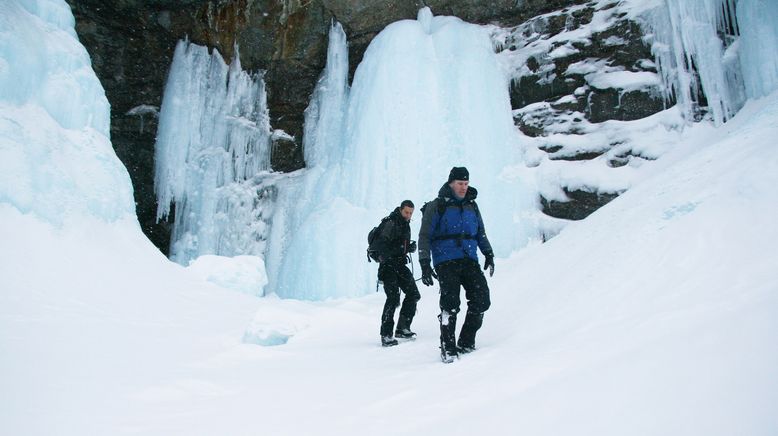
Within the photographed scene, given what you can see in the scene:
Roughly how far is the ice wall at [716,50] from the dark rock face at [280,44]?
60 cm

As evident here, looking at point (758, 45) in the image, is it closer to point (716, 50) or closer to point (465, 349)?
point (716, 50)

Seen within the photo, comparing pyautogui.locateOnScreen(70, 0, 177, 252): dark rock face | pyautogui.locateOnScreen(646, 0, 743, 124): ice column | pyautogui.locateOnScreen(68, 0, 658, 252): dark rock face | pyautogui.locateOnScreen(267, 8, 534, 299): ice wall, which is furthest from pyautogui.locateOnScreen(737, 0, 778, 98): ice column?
pyautogui.locateOnScreen(70, 0, 177, 252): dark rock face

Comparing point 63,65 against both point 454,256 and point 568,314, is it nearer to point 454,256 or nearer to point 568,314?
point 454,256

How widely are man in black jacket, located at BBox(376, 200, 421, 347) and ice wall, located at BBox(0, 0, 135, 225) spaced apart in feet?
12.6

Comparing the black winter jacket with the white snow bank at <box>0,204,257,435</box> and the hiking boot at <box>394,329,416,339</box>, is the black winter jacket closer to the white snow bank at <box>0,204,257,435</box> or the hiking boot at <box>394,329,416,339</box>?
the hiking boot at <box>394,329,416,339</box>

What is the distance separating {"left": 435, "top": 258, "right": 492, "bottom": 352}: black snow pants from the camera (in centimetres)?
355

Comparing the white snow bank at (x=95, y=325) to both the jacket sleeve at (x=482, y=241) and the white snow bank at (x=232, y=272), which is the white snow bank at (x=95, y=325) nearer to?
the jacket sleeve at (x=482, y=241)

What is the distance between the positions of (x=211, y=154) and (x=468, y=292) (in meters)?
13.1

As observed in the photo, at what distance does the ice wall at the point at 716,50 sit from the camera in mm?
8625

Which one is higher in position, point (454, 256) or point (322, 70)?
point (322, 70)

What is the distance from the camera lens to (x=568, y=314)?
136 inches

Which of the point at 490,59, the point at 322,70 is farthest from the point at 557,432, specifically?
the point at 322,70

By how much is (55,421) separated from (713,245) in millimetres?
3711

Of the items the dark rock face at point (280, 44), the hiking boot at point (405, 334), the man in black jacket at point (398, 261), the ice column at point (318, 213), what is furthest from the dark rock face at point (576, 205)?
the hiking boot at point (405, 334)
